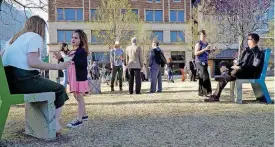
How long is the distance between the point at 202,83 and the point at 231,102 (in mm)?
1455

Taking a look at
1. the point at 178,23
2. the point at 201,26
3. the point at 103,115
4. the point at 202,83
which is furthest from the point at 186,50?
the point at 103,115

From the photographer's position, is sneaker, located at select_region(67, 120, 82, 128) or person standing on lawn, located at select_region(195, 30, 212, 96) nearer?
sneaker, located at select_region(67, 120, 82, 128)

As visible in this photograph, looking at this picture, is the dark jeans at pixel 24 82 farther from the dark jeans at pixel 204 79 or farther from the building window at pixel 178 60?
the building window at pixel 178 60

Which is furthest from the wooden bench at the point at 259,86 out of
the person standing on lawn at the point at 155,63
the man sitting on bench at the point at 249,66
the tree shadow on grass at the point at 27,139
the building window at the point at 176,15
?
the building window at the point at 176,15

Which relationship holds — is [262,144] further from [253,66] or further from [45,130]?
[253,66]

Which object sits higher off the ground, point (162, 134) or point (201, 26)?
point (201, 26)

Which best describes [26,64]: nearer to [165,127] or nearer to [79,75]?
[79,75]

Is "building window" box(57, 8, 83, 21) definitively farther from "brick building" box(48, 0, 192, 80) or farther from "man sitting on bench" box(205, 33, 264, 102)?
"man sitting on bench" box(205, 33, 264, 102)

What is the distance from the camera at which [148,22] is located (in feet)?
167

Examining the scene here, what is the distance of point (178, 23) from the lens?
52250 mm

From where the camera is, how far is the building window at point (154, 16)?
169ft

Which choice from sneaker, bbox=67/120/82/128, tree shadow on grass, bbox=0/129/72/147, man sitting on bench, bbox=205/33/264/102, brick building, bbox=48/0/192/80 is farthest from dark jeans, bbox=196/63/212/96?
brick building, bbox=48/0/192/80

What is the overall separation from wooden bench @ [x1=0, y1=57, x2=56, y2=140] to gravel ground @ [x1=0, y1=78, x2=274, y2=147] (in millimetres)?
138

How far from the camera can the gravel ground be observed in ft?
13.4
